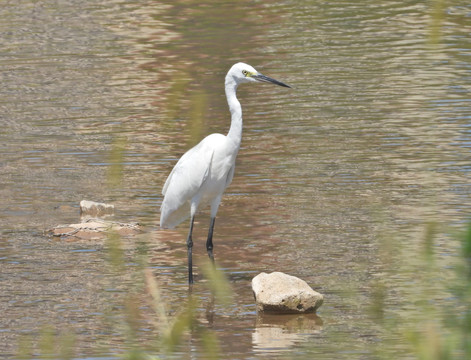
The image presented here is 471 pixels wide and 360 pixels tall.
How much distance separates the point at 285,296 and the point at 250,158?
19.3ft

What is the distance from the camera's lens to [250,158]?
13250 mm

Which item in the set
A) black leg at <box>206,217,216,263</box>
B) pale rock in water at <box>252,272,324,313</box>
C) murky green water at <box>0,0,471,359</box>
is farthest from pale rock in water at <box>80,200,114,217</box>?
pale rock in water at <box>252,272,324,313</box>

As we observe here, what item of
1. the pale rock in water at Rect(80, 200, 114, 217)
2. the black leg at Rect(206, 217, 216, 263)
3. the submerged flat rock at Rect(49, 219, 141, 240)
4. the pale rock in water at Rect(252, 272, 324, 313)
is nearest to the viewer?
the pale rock in water at Rect(252, 272, 324, 313)

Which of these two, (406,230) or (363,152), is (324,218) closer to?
(406,230)

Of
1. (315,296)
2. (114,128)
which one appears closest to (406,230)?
(315,296)

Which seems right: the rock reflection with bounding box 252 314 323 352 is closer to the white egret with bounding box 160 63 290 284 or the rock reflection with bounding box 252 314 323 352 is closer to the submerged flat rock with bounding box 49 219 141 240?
the white egret with bounding box 160 63 290 284

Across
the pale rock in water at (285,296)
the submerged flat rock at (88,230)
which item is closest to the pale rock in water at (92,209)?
the submerged flat rock at (88,230)

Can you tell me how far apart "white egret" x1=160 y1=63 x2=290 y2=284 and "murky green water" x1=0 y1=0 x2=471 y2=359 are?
62 cm

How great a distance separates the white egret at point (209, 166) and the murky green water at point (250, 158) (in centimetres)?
62

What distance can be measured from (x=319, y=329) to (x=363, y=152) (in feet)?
20.4

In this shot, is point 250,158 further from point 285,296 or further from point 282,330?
point 282,330

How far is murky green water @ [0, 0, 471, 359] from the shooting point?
755 centimetres

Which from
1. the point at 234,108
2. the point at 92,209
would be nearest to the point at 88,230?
the point at 92,209

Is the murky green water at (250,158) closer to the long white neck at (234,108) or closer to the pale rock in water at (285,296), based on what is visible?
the pale rock in water at (285,296)
